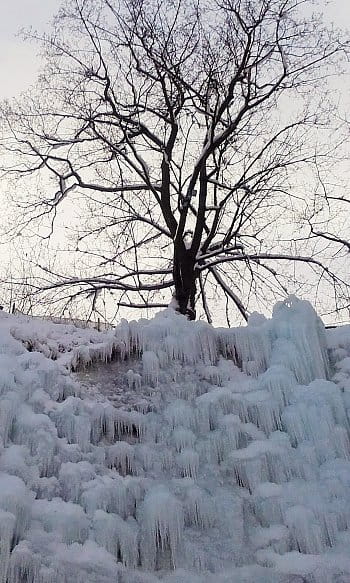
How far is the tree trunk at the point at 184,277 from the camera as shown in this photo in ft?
30.7

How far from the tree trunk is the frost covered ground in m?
3.96

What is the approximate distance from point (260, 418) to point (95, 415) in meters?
1.37

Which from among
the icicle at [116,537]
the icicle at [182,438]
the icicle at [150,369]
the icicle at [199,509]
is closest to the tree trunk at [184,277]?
the icicle at [150,369]

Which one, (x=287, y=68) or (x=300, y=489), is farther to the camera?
(x=287, y=68)

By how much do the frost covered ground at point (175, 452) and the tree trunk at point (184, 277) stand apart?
13.0ft

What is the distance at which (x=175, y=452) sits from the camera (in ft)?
14.4

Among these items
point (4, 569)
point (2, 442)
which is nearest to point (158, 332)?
point (2, 442)

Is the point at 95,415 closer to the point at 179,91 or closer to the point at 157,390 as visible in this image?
the point at 157,390

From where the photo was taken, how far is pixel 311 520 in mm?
4020

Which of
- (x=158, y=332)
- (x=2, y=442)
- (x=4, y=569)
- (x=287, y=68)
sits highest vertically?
(x=287, y=68)

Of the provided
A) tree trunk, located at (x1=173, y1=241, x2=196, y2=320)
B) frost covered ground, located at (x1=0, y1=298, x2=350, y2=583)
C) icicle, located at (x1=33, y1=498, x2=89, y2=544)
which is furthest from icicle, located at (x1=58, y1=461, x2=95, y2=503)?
tree trunk, located at (x1=173, y1=241, x2=196, y2=320)

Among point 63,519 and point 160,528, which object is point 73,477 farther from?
point 160,528

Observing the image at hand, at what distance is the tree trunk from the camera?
9352 mm

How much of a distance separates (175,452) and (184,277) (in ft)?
17.4
